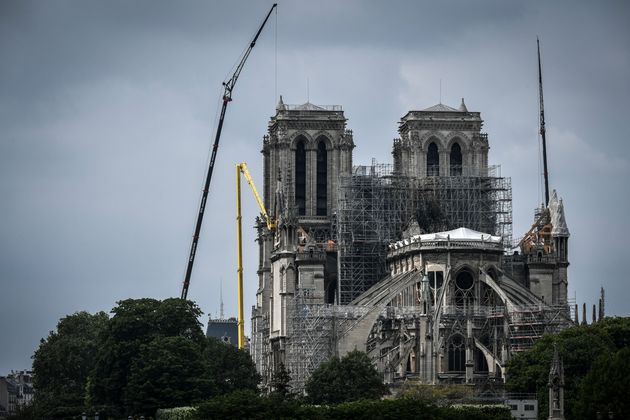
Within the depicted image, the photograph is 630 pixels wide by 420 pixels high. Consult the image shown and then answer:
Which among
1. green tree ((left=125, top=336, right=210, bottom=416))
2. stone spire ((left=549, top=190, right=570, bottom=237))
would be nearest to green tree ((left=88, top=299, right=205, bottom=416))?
green tree ((left=125, top=336, right=210, bottom=416))

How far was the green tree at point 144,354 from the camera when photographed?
171 metres

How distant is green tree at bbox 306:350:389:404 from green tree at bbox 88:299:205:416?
10.6m

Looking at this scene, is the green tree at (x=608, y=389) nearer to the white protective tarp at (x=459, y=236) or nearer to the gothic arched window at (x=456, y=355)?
the gothic arched window at (x=456, y=355)

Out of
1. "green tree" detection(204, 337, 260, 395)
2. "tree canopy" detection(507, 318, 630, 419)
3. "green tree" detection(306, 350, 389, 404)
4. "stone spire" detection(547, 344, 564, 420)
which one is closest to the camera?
"stone spire" detection(547, 344, 564, 420)

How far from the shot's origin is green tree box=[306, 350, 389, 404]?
543 feet

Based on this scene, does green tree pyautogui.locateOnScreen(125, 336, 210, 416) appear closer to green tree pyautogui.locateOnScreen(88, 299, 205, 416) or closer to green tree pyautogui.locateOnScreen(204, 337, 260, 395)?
green tree pyautogui.locateOnScreen(88, 299, 205, 416)

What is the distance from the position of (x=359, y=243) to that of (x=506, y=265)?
1397cm

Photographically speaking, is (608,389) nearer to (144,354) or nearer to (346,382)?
(346,382)

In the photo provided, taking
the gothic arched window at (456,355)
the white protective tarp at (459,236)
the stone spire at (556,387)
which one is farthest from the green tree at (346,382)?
the stone spire at (556,387)

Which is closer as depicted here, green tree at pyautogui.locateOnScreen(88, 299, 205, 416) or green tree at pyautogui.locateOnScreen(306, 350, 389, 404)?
green tree at pyautogui.locateOnScreen(306, 350, 389, 404)

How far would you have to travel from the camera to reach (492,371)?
174875 millimetres

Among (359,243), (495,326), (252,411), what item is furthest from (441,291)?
(252,411)

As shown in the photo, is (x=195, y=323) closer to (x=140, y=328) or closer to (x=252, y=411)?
(x=140, y=328)

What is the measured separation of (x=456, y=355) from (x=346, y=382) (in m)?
16.8
